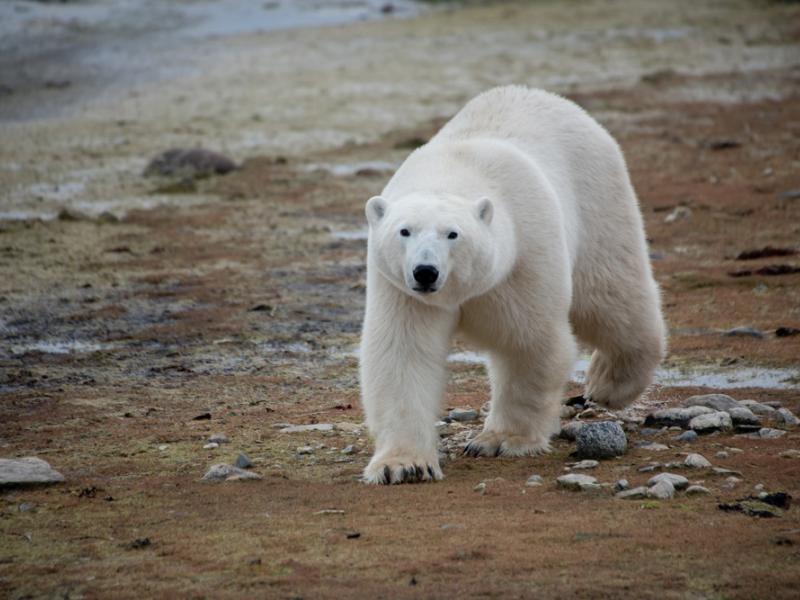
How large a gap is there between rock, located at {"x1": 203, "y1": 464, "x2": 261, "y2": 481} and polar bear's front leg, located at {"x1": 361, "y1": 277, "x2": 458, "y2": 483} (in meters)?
0.45

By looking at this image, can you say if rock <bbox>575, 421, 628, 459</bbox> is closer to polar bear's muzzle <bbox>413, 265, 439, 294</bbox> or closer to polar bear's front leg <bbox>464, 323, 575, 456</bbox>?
polar bear's front leg <bbox>464, 323, 575, 456</bbox>

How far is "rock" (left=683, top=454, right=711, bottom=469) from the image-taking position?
16.2ft

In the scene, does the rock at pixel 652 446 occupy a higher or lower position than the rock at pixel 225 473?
lower

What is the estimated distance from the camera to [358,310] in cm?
861

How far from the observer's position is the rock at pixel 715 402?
583 cm

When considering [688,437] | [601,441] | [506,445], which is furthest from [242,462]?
[688,437]

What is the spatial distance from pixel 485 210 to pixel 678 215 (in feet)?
21.2

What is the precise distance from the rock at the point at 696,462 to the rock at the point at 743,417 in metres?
0.65

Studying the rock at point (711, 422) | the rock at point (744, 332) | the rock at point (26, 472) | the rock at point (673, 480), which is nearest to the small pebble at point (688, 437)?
the rock at point (711, 422)

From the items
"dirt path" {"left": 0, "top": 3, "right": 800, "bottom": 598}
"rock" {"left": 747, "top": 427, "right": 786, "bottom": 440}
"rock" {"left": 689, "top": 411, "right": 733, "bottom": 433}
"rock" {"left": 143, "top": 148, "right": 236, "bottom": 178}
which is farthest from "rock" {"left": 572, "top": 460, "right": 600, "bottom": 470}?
"rock" {"left": 143, "top": 148, "right": 236, "bottom": 178}

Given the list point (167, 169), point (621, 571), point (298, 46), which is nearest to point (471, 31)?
point (298, 46)

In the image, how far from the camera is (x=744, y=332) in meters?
7.50

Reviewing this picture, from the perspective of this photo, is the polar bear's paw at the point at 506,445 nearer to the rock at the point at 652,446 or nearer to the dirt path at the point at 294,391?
the dirt path at the point at 294,391

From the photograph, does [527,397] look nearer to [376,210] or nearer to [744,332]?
[376,210]
